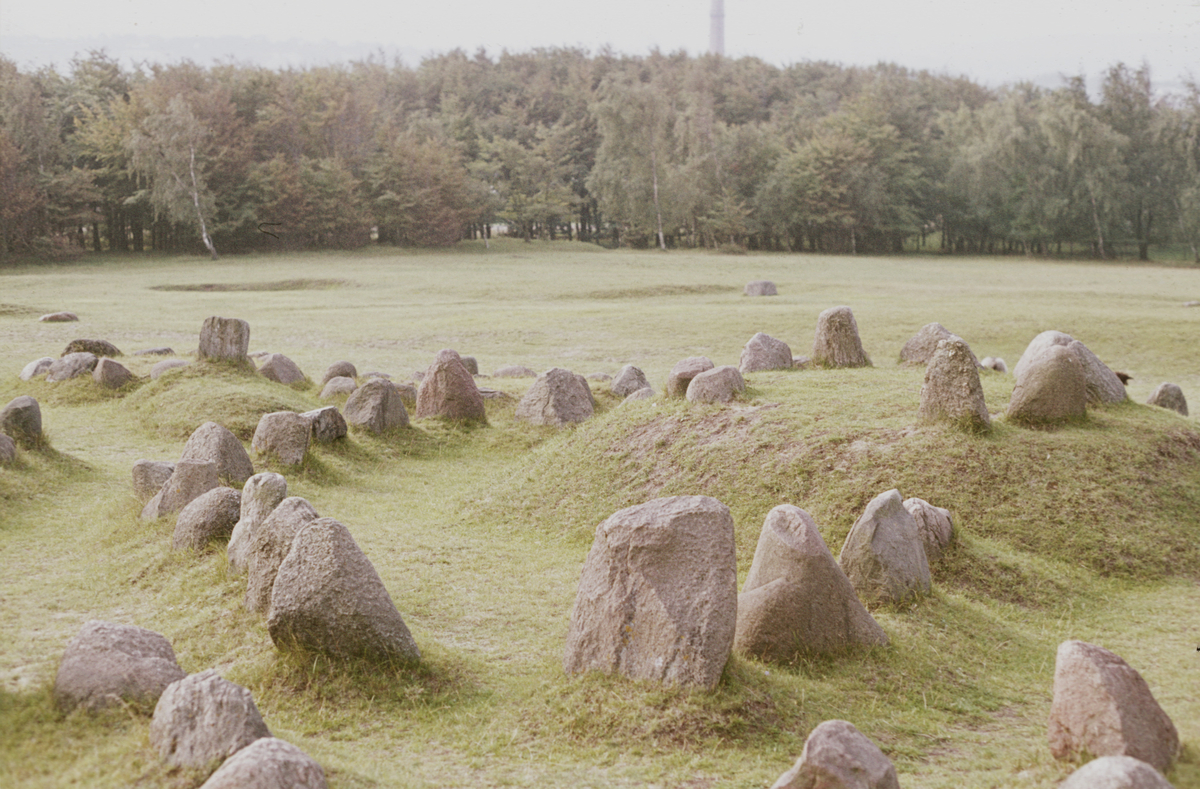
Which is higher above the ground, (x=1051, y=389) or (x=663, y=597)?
(x=1051, y=389)

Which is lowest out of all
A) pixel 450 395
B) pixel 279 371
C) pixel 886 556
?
pixel 886 556

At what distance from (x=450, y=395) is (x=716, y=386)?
17.4ft

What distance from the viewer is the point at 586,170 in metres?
87.9

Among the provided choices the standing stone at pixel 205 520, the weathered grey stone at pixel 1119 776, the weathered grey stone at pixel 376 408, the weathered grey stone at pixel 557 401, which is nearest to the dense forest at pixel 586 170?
the weathered grey stone at pixel 376 408

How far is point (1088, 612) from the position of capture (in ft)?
26.3

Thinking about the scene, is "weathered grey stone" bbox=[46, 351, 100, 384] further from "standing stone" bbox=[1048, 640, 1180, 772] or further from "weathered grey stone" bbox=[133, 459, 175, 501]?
"standing stone" bbox=[1048, 640, 1180, 772]

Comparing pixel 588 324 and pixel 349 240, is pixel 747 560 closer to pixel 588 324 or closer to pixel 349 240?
pixel 588 324

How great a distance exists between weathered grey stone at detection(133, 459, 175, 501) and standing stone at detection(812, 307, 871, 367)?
9056mm

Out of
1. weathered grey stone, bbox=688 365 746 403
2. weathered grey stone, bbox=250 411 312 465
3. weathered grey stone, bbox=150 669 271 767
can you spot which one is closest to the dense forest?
weathered grey stone, bbox=250 411 312 465

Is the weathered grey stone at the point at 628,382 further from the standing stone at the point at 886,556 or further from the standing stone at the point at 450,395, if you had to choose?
the standing stone at the point at 886,556

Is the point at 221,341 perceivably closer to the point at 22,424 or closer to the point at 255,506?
the point at 22,424

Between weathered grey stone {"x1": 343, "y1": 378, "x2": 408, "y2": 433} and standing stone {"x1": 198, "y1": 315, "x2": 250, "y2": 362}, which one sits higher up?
standing stone {"x1": 198, "y1": 315, "x2": 250, "y2": 362}

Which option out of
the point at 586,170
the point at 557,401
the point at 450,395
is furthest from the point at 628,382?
the point at 586,170

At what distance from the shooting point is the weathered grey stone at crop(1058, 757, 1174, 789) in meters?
3.81
